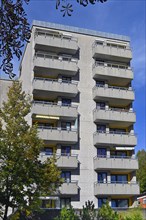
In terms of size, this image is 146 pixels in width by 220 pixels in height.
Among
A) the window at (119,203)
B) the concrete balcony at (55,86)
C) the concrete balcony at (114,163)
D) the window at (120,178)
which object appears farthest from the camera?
the window at (120,178)

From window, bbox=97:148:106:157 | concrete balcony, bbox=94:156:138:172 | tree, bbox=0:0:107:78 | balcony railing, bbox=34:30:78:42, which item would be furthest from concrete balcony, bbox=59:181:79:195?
tree, bbox=0:0:107:78

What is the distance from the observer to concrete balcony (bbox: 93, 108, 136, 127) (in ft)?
120

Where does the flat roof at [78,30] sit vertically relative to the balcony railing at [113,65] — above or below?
above

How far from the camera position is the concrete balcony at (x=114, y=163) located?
1372 inches

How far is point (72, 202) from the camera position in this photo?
33.6 metres

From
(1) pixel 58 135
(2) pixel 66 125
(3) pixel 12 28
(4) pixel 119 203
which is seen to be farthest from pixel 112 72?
(3) pixel 12 28

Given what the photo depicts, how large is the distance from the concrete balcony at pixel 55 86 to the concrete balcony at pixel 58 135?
395 cm

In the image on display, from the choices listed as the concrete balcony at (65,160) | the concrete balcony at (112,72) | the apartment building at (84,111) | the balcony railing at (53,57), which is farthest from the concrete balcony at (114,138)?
the balcony railing at (53,57)

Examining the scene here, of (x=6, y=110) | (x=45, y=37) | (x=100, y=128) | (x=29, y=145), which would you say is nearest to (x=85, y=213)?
(x=29, y=145)

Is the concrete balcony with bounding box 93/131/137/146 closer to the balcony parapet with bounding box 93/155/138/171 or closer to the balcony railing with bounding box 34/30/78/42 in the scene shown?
the balcony parapet with bounding box 93/155/138/171

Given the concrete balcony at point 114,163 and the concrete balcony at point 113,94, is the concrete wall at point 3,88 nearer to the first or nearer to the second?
the concrete balcony at point 113,94

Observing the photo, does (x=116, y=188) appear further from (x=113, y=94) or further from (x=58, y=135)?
(x=113, y=94)

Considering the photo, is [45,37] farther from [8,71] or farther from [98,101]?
[8,71]

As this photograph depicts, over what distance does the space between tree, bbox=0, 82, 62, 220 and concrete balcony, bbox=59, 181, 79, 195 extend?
7159 millimetres
